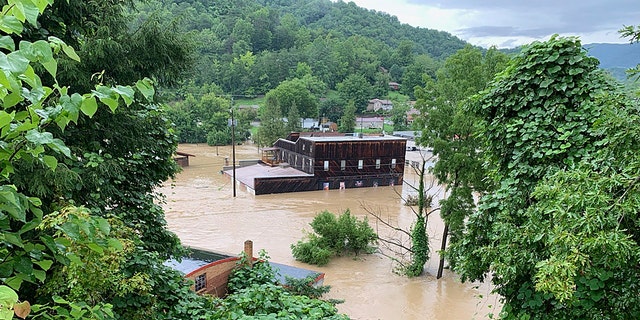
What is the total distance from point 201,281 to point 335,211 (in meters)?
14.2

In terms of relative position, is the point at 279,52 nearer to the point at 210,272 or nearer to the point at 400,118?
the point at 400,118

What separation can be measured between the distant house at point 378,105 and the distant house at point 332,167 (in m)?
→ 42.1

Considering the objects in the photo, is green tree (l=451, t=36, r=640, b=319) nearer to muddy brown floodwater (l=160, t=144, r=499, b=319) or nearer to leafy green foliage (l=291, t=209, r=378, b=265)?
muddy brown floodwater (l=160, t=144, r=499, b=319)

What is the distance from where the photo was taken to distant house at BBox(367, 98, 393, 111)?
70500 mm

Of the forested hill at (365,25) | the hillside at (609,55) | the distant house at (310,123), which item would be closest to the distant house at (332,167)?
the hillside at (609,55)

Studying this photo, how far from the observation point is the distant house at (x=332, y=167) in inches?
1041

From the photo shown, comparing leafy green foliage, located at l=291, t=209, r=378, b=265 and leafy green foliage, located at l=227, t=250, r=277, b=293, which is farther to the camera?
leafy green foliage, located at l=291, t=209, r=378, b=265

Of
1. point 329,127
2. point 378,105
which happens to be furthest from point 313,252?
point 378,105

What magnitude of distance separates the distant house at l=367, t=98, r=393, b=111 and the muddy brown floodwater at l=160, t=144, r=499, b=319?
3886 centimetres

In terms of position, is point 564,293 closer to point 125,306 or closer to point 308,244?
point 125,306

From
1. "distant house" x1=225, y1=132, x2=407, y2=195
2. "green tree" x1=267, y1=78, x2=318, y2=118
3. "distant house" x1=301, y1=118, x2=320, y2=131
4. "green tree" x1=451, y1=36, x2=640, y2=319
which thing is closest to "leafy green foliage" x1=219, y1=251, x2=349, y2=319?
"green tree" x1=451, y1=36, x2=640, y2=319

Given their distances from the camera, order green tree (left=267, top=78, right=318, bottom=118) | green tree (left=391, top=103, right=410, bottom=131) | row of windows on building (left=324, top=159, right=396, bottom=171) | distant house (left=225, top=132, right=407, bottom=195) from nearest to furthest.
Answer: distant house (left=225, top=132, right=407, bottom=195)
row of windows on building (left=324, top=159, right=396, bottom=171)
green tree (left=267, top=78, right=318, bottom=118)
green tree (left=391, top=103, right=410, bottom=131)

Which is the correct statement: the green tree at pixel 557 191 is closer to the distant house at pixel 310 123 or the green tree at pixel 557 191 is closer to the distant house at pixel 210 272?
the distant house at pixel 210 272

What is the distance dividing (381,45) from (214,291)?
328 feet
